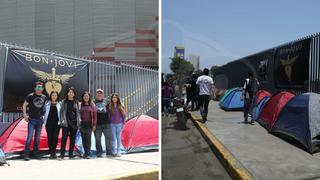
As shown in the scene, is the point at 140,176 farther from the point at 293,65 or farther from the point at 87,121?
the point at 293,65

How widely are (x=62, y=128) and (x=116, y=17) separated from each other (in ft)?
16.3

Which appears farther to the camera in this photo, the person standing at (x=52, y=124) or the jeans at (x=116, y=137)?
the jeans at (x=116, y=137)

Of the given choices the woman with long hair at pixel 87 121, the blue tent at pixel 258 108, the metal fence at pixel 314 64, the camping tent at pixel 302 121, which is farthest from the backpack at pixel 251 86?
the woman with long hair at pixel 87 121

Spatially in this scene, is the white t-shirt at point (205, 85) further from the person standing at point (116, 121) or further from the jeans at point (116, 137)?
the jeans at point (116, 137)

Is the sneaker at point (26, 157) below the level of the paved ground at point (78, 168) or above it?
above

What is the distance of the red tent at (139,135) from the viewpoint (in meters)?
6.48

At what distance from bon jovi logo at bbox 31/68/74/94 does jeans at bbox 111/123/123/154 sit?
1.01 m

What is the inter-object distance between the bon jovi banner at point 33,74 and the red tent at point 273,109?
3.04 m

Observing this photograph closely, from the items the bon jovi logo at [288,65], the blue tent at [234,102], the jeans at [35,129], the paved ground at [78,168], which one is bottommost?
the paved ground at [78,168]

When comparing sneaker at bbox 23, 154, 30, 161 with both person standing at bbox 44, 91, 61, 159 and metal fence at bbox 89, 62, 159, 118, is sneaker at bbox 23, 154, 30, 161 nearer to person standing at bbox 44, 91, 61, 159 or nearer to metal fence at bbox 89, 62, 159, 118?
person standing at bbox 44, 91, 61, 159

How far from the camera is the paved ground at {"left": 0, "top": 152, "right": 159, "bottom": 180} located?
15.3 feet

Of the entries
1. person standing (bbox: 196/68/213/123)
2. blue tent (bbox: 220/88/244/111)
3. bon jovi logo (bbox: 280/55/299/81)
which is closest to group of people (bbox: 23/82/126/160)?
person standing (bbox: 196/68/213/123)

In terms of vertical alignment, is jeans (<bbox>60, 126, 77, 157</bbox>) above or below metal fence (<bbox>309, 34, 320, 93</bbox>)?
below

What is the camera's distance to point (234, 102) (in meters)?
9.67
